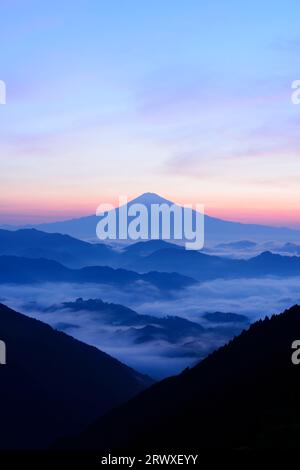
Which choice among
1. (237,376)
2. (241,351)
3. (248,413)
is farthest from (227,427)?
(241,351)

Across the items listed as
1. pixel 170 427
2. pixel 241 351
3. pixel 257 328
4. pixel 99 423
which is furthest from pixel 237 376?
pixel 99 423

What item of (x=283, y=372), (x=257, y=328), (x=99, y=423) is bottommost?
(x=99, y=423)

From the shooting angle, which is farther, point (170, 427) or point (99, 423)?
point (99, 423)
